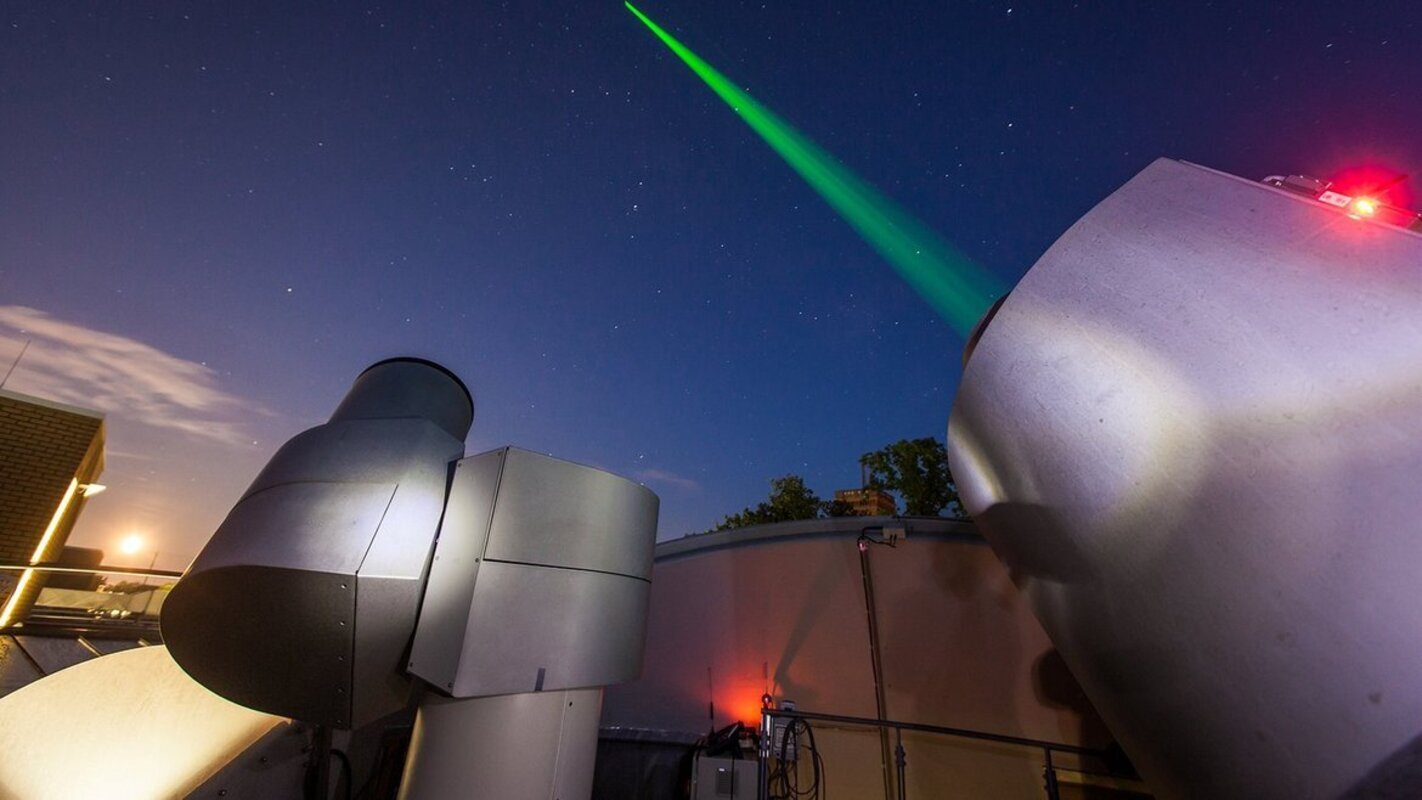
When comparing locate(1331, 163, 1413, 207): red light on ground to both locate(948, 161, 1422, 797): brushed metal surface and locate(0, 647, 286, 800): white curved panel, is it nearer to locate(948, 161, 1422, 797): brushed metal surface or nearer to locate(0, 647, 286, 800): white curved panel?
locate(948, 161, 1422, 797): brushed metal surface

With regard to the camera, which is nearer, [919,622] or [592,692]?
[592,692]

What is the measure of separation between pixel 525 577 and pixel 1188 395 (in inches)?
128

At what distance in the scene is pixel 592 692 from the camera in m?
3.32

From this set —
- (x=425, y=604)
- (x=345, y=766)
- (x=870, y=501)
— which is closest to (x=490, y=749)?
(x=425, y=604)

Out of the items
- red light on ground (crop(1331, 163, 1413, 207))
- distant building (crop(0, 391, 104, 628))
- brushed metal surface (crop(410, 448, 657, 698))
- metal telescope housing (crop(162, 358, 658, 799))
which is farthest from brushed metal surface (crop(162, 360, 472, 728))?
distant building (crop(0, 391, 104, 628))

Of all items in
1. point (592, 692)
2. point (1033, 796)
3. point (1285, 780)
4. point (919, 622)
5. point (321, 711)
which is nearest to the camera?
point (1285, 780)

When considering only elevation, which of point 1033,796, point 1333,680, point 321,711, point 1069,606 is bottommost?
point 1033,796

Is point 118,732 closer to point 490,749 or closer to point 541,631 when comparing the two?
point 490,749

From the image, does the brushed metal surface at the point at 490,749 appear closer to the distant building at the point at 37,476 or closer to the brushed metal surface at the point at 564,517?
the brushed metal surface at the point at 564,517

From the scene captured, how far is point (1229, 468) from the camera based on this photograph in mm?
1876

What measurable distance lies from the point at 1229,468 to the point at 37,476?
50.2 feet

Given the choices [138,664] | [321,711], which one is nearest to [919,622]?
[321,711]

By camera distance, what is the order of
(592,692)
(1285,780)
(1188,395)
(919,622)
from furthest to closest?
(919,622)
(592,692)
(1188,395)
(1285,780)

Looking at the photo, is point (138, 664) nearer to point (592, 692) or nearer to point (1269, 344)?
point (592, 692)
